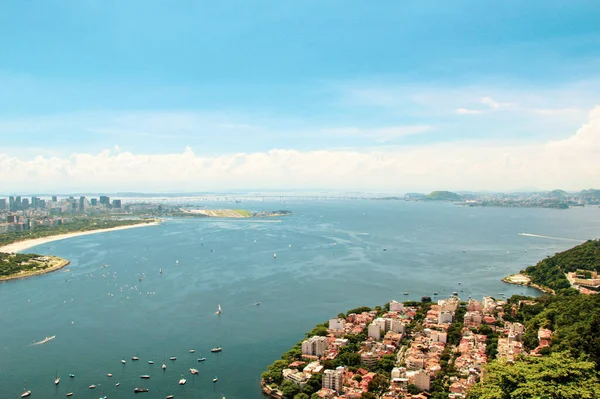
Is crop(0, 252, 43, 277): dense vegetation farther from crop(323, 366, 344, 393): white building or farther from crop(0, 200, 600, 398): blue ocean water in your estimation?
crop(323, 366, 344, 393): white building

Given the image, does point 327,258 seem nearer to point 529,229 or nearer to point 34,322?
point 34,322

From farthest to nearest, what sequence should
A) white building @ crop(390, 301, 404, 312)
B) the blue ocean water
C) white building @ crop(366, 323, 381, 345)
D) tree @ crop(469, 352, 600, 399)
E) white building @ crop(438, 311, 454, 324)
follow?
white building @ crop(390, 301, 404, 312), white building @ crop(438, 311, 454, 324), white building @ crop(366, 323, 381, 345), the blue ocean water, tree @ crop(469, 352, 600, 399)

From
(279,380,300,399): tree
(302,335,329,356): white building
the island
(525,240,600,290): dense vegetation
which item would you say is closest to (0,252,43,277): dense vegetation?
the island

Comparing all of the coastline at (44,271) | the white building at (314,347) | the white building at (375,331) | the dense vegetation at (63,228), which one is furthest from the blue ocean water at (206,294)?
the dense vegetation at (63,228)

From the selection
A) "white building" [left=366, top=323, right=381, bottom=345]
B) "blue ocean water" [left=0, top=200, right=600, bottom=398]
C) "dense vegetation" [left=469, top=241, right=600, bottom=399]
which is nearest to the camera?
"dense vegetation" [left=469, top=241, right=600, bottom=399]

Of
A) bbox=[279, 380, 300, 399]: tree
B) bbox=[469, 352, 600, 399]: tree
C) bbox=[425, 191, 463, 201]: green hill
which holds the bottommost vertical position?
bbox=[279, 380, 300, 399]: tree

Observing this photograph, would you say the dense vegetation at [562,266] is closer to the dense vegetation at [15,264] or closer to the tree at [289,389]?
the tree at [289,389]

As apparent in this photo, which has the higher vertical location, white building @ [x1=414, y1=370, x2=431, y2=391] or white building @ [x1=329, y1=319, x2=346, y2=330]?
white building @ [x1=329, y1=319, x2=346, y2=330]
